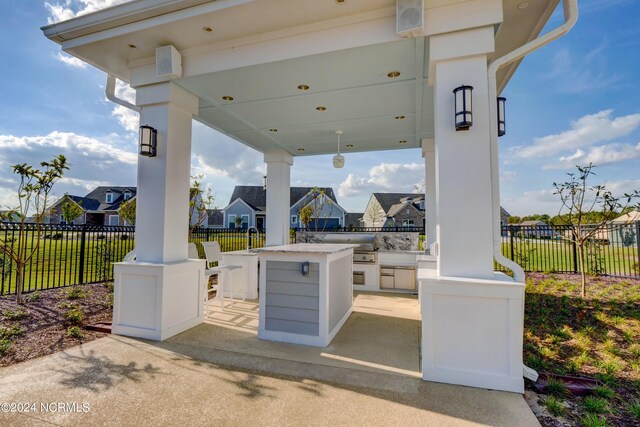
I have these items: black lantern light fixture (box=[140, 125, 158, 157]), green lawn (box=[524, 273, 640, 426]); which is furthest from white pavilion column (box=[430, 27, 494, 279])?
black lantern light fixture (box=[140, 125, 158, 157])

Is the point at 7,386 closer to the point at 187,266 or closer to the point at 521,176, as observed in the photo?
the point at 187,266

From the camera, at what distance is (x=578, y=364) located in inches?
107

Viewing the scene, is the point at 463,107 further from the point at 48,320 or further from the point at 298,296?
the point at 48,320

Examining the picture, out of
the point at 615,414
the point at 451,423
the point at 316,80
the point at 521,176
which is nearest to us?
the point at 451,423

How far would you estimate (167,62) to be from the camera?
3.37 m

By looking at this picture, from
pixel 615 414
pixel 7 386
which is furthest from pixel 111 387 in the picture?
pixel 615 414

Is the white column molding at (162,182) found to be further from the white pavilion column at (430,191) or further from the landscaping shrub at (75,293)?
the white pavilion column at (430,191)

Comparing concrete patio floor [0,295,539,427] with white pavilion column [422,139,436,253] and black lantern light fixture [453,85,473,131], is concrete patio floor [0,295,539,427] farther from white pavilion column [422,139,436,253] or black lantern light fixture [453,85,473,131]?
white pavilion column [422,139,436,253]

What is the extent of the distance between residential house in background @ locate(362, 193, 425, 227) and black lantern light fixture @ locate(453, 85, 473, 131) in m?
18.9

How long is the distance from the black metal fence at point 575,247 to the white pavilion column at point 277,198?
17.8ft

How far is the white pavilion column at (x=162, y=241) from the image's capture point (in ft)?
11.0

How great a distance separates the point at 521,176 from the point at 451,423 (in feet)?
20.8

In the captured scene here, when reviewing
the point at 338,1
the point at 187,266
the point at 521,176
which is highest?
the point at 338,1

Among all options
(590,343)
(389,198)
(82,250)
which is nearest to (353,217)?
(389,198)
